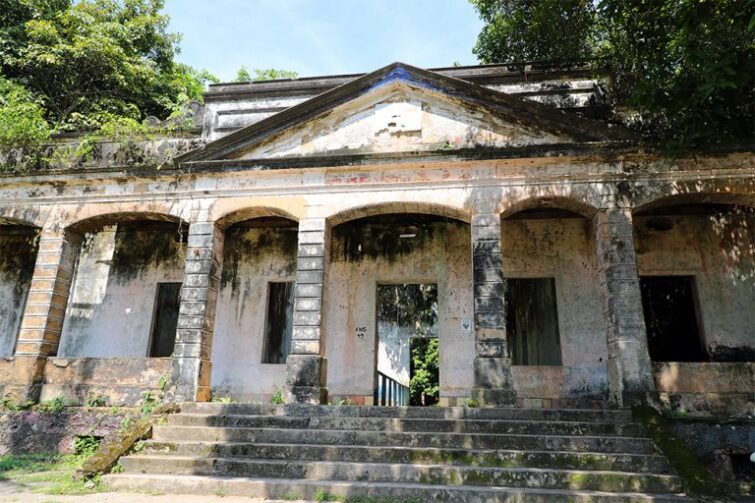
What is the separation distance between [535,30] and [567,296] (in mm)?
5969

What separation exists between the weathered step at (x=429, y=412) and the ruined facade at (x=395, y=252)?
414mm

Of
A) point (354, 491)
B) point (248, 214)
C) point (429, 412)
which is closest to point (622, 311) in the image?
point (429, 412)

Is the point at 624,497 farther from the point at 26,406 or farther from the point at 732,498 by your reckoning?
the point at 26,406

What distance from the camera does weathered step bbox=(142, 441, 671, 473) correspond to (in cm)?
564

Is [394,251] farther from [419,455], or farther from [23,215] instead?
[23,215]

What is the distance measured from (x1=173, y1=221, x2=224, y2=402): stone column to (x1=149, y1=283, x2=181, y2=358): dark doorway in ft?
8.39

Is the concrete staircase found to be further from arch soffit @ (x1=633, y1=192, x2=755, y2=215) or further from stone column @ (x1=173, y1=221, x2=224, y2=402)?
arch soffit @ (x1=633, y1=192, x2=755, y2=215)

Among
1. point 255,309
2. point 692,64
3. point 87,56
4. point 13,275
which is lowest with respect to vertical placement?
point 255,309

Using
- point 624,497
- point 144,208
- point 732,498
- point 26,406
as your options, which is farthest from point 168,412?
point 732,498

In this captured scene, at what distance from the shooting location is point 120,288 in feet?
35.7

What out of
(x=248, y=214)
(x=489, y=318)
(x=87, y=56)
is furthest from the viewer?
(x=87, y=56)

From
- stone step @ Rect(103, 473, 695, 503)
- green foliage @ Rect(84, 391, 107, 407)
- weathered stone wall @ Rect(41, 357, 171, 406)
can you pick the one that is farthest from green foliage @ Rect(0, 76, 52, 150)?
stone step @ Rect(103, 473, 695, 503)

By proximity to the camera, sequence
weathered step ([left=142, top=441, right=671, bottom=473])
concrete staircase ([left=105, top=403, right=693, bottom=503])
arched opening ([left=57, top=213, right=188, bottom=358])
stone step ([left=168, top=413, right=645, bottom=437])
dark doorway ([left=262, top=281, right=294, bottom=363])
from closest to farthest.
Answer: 1. concrete staircase ([left=105, top=403, right=693, bottom=503])
2. weathered step ([left=142, top=441, right=671, bottom=473])
3. stone step ([left=168, top=413, right=645, bottom=437])
4. dark doorway ([left=262, top=281, right=294, bottom=363])
5. arched opening ([left=57, top=213, right=188, bottom=358])

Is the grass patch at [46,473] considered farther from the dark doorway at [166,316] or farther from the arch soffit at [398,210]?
the arch soffit at [398,210]
